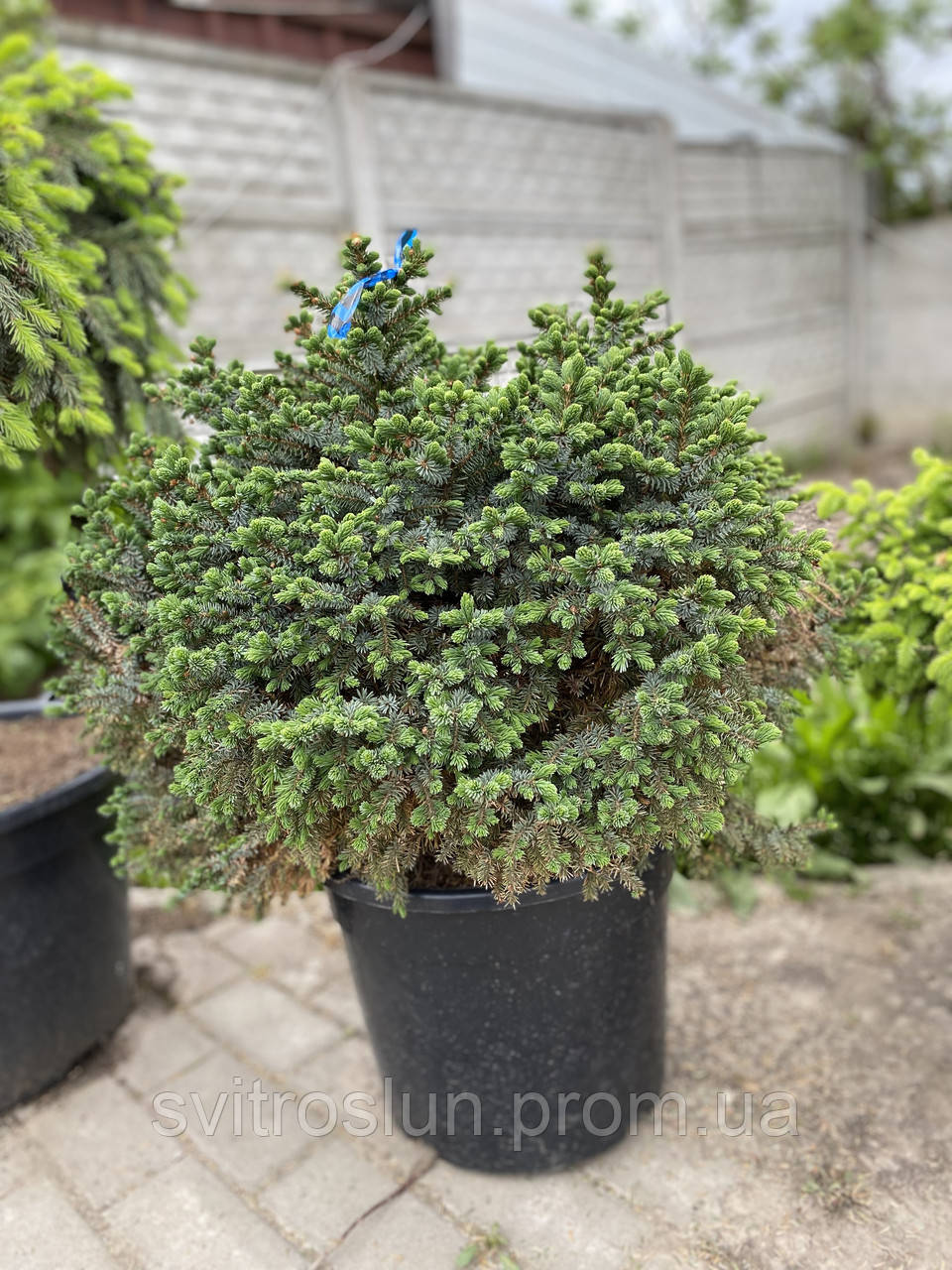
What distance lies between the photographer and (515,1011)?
5.93 ft

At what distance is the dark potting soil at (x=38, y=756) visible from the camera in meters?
2.35

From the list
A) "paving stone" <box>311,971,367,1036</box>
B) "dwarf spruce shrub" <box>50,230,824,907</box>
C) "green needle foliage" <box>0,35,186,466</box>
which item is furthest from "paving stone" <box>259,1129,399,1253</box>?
"green needle foliage" <box>0,35,186,466</box>

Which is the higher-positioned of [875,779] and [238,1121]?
[875,779]

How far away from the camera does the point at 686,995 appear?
2.50 metres

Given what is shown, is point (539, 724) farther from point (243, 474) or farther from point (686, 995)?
point (686, 995)

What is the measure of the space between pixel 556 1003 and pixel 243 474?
3.79 ft

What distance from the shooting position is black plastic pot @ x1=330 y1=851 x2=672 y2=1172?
1.76m

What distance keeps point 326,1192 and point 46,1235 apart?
0.57 m

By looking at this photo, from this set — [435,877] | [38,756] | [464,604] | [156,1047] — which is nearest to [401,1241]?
[435,877]

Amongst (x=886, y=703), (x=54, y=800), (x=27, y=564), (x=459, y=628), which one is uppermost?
(x=459, y=628)

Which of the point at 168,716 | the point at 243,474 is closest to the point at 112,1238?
the point at 168,716

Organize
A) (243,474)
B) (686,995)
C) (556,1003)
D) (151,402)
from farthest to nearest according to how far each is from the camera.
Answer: (686,995) → (151,402) → (556,1003) → (243,474)

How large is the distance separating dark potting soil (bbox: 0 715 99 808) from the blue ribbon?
120cm

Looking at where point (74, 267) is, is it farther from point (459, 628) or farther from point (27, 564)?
point (27, 564)
